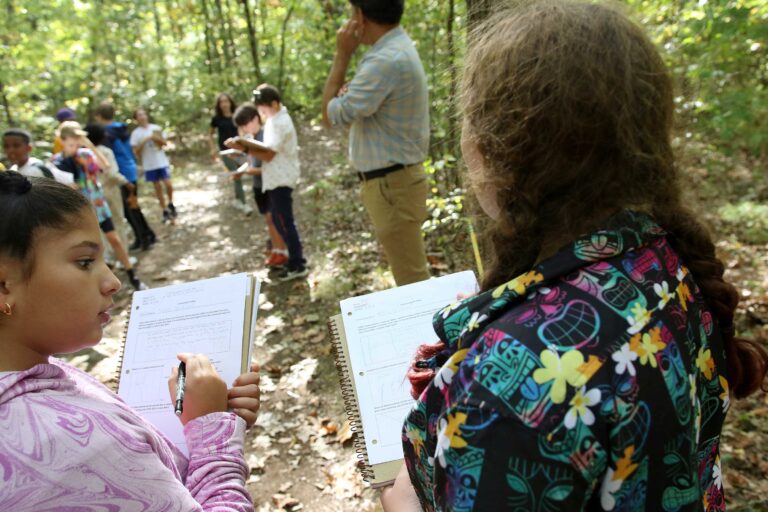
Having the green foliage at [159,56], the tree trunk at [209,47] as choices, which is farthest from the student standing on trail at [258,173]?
the tree trunk at [209,47]

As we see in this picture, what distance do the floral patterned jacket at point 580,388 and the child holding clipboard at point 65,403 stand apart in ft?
2.31

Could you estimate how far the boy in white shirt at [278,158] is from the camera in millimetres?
5896

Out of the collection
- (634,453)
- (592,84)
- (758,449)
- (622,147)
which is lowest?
(758,449)

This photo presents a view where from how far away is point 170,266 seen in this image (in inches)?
301

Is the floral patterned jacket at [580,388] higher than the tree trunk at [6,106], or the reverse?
the floral patterned jacket at [580,388]

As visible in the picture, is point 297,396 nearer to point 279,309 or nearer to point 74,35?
point 279,309

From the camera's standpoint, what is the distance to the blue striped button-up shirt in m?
3.70

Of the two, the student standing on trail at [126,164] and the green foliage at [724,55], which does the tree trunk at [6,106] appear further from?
the green foliage at [724,55]

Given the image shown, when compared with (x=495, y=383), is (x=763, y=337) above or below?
below

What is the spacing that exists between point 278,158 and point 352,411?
4.69 metres

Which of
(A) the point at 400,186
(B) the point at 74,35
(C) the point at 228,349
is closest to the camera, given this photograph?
(C) the point at 228,349

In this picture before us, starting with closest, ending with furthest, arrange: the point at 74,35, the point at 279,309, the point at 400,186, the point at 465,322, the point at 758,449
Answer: the point at 465,322
the point at 758,449
the point at 400,186
the point at 279,309
the point at 74,35

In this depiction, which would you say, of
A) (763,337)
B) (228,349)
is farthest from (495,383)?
(763,337)

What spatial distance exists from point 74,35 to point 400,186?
13.5 meters
